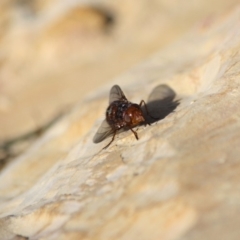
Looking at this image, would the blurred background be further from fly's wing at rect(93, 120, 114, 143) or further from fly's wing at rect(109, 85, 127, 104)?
fly's wing at rect(93, 120, 114, 143)

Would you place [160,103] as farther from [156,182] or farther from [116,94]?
[156,182]

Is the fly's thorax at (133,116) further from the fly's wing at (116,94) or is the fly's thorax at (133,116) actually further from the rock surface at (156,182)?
the fly's wing at (116,94)

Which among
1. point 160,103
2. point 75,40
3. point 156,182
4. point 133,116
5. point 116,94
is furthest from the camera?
point 75,40

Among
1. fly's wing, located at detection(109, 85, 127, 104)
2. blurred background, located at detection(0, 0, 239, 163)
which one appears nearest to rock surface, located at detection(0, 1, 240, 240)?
fly's wing, located at detection(109, 85, 127, 104)

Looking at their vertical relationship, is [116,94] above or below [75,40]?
below

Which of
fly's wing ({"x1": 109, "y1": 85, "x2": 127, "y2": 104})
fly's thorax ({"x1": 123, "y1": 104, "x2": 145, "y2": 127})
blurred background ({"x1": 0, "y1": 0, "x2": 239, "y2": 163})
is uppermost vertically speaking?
blurred background ({"x1": 0, "y1": 0, "x2": 239, "y2": 163})

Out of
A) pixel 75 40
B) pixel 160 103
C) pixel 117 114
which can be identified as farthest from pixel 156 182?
pixel 75 40

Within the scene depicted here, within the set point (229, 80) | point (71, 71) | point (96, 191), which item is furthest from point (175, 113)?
point (71, 71)
